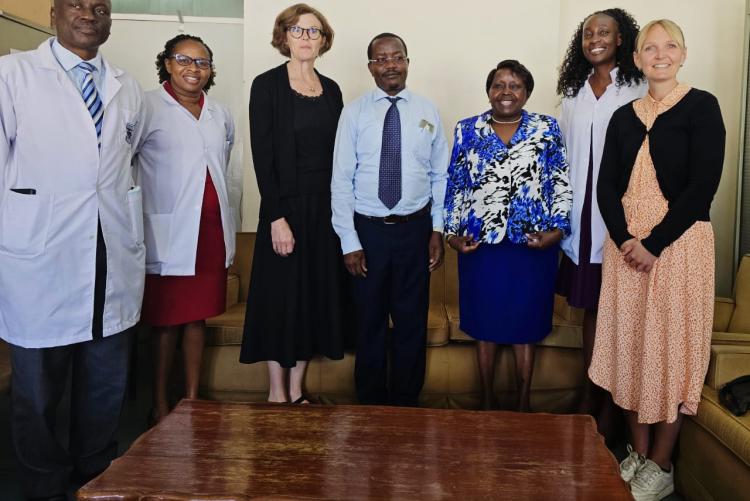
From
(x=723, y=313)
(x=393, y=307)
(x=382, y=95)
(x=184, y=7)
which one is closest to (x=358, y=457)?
(x=393, y=307)

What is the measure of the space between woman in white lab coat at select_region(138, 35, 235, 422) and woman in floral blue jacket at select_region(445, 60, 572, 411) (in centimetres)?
96

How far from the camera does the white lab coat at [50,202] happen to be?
202cm

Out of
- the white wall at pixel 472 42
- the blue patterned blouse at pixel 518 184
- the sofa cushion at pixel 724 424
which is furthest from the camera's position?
the white wall at pixel 472 42

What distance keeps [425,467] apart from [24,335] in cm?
134

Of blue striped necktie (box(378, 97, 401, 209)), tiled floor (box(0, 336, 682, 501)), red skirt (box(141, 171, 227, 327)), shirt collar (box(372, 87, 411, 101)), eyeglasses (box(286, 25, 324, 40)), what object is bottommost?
tiled floor (box(0, 336, 682, 501))

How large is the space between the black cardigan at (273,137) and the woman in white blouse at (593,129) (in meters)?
1.12

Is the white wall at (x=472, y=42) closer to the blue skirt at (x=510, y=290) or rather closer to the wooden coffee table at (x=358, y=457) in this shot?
the blue skirt at (x=510, y=290)

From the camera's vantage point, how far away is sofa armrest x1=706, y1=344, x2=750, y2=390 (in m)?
2.24

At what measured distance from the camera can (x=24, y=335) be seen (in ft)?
6.75

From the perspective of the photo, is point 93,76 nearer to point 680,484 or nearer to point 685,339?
point 685,339

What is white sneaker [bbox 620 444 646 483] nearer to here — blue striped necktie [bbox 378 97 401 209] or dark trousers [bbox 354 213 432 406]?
dark trousers [bbox 354 213 432 406]

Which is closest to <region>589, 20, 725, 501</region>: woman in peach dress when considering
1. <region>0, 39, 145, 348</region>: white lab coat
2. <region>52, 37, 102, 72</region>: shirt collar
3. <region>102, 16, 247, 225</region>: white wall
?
<region>0, 39, 145, 348</region>: white lab coat

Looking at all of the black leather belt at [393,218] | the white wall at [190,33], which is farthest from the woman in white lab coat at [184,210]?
the white wall at [190,33]

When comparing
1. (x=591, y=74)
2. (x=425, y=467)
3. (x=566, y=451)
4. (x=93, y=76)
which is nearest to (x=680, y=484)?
(x=566, y=451)
